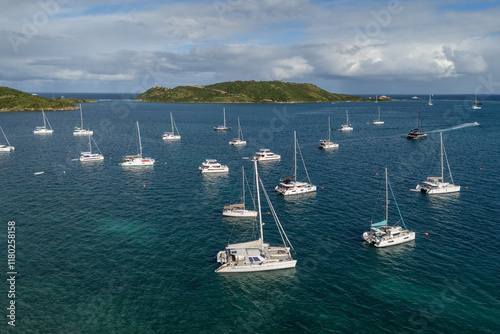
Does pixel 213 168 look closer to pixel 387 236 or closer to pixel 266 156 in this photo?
pixel 266 156

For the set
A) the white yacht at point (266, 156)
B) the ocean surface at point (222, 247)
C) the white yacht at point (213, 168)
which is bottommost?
the ocean surface at point (222, 247)

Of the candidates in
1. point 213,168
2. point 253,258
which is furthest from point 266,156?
point 253,258

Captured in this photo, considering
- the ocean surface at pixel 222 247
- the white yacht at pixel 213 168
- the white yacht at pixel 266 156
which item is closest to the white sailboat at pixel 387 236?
the ocean surface at pixel 222 247

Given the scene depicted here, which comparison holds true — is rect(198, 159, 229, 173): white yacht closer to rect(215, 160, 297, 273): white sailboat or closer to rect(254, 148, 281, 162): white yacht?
rect(254, 148, 281, 162): white yacht

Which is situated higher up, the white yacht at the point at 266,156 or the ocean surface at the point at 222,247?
the white yacht at the point at 266,156

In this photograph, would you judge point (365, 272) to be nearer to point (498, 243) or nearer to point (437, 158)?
point (498, 243)

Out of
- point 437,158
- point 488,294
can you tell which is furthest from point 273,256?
point 437,158

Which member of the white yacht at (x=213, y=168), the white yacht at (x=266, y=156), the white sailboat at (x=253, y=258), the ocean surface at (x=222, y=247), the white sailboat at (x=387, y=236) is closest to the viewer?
the ocean surface at (x=222, y=247)

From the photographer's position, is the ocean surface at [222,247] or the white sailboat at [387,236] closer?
the ocean surface at [222,247]

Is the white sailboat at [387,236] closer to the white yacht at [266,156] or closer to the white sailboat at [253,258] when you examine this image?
the white sailboat at [253,258]

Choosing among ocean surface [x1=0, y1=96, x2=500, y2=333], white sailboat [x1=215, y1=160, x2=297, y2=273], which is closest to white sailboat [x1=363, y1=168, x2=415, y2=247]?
ocean surface [x1=0, y1=96, x2=500, y2=333]
